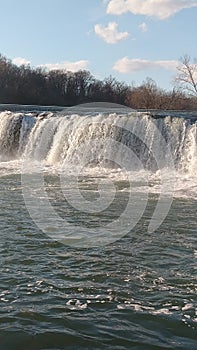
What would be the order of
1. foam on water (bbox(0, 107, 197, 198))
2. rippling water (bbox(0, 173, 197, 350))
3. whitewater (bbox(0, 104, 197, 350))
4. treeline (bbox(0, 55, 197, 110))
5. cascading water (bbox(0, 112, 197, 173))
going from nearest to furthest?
rippling water (bbox(0, 173, 197, 350)), whitewater (bbox(0, 104, 197, 350)), foam on water (bbox(0, 107, 197, 198)), cascading water (bbox(0, 112, 197, 173)), treeline (bbox(0, 55, 197, 110))

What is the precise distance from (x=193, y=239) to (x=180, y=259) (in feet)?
3.45

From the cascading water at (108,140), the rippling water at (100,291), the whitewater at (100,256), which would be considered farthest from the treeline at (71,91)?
the rippling water at (100,291)

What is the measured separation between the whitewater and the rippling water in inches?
0.4

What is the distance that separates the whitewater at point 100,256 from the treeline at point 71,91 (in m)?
25.1

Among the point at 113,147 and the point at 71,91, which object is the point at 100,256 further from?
the point at 71,91

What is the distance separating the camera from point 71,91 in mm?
58219

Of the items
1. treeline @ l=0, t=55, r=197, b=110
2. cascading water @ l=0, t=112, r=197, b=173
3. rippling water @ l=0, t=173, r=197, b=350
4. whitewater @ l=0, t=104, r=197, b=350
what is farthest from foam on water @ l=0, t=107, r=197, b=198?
treeline @ l=0, t=55, r=197, b=110

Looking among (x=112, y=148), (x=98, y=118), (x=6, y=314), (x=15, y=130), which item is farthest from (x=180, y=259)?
(x=15, y=130)

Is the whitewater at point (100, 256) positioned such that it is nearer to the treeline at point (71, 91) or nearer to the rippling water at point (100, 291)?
the rippling water at point (100, 291)

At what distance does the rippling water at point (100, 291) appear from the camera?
4164 millimetres

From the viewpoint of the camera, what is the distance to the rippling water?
416 cm

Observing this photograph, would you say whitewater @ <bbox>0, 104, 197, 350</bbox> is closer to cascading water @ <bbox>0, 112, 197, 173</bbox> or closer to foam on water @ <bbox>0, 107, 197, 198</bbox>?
foam on water @ <bbox>0, 107, 197, 198</bbox>

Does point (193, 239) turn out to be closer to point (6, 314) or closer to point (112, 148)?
point (6, 314)

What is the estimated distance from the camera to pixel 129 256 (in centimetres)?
634
